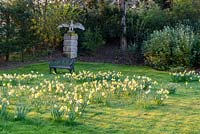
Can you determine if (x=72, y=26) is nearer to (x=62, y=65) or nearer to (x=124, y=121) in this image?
(x=62, y=65)

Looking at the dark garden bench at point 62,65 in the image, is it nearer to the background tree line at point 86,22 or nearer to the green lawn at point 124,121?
the background tree line at point 86,22

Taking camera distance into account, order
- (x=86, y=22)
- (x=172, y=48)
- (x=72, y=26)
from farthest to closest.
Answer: (x=86, y=22), (x=72, y=26), (x=172, y=48)

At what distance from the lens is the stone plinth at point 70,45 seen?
20812mm

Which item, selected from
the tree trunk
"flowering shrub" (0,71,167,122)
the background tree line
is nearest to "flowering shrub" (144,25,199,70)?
the background tree line

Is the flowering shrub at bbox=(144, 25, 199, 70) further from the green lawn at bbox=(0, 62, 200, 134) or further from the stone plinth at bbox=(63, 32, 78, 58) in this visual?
the green lawn at bbox=(0, 62, 200, 134)

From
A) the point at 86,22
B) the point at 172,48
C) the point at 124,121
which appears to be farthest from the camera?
the point at 86,22

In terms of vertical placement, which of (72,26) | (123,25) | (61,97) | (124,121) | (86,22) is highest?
(86,22)

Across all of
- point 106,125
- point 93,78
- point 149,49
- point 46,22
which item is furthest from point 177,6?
point 106,125

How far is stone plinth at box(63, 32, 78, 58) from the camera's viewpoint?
20812 mm

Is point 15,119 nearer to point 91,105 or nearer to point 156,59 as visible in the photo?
point 91,105

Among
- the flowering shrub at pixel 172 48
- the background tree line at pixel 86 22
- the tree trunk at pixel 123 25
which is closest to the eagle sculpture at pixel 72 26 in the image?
the background tree line at pixel 86 22

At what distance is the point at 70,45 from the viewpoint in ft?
68.6

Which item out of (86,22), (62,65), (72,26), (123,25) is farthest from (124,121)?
(123,25)

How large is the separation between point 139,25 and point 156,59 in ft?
14.0
